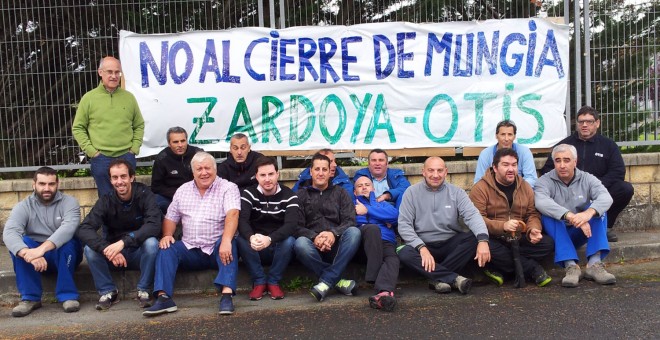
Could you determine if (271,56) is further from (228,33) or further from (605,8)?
(605,8)

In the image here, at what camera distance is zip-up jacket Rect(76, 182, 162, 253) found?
18.9 feet

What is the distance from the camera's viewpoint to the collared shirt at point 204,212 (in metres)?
5.86

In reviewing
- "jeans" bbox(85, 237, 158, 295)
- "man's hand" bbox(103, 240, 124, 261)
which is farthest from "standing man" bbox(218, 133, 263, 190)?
"man's hand" bbox(103, 240, 124, 261)

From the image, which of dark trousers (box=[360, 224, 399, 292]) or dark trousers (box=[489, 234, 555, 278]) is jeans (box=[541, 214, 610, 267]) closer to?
dark trousers (box=[489, 234, 555, 278])

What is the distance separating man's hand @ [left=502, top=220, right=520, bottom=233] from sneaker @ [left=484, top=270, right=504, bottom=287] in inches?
16.8

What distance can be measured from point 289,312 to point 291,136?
2755 millimetres

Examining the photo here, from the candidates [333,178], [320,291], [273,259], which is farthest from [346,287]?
[333,178]

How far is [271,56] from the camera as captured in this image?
7590 mm

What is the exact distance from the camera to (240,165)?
6.77 meters

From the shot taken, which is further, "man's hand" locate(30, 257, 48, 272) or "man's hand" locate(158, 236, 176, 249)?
"man's hand" locate(158, 236, 176, 249)

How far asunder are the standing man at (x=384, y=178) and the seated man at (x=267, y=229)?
3.27ft

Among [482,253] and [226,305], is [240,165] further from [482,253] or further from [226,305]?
[482,253]

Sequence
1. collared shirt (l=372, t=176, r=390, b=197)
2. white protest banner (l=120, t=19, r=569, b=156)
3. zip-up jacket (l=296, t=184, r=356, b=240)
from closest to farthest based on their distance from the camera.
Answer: zip-up jacket (l=296, t=184, r=356, b=240) → collared shirt (l=372, t=176, r=390, b=197) → white protest banner (l=120, t=19, r=569, b=156)

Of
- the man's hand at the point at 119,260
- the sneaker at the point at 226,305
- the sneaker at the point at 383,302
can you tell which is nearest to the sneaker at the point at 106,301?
the man's hand at the point at 119,260
